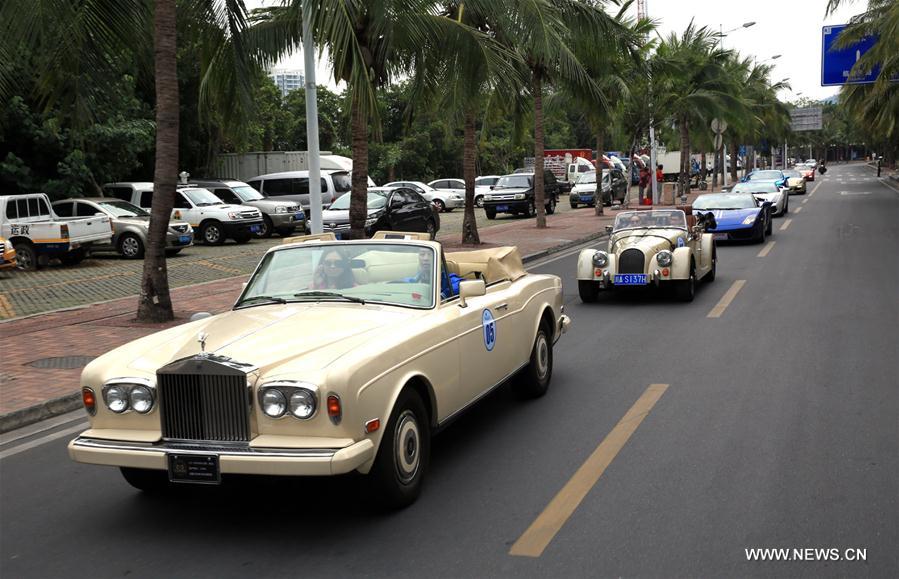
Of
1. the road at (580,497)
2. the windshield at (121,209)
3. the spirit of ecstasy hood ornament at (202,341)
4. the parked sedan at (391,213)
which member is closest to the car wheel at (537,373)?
the road at (580,497)

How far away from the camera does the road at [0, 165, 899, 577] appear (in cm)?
452

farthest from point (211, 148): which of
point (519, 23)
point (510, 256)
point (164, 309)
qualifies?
point (510, 256)

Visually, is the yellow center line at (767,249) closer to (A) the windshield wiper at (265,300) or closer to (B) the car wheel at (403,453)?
(A) the windshield wiper at (265,300)

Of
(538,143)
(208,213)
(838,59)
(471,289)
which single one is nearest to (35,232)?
(208,213)

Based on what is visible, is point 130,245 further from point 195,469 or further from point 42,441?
point 195,469

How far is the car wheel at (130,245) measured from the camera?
74.0 ft

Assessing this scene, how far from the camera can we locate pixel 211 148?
37.6 meters

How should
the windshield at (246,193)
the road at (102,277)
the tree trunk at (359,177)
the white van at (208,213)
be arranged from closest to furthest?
1. the road at (102,277)
2. the tree trunk at (359,177)
3. the white van at (208,213)
4. the windshield at (246,193)

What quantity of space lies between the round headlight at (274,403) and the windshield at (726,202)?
60.1ft

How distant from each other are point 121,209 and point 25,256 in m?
3.15

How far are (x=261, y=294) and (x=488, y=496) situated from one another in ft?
7.58

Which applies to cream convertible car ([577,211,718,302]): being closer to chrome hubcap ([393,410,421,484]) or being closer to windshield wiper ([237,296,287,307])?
windshield wiper ([237,296,287,307])

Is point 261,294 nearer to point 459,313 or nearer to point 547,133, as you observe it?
point 459,313

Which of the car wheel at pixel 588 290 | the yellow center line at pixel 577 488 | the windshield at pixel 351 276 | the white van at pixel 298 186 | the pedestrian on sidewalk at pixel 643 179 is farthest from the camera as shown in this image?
the pedestrian on sidewalk at pixel 643 179
